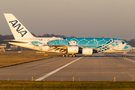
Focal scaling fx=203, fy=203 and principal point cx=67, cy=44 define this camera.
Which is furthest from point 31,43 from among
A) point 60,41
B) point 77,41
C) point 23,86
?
point 23,86

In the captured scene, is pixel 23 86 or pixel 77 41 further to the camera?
pixel 77 41

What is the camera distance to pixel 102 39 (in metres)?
52.9

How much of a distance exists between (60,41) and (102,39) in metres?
11.0

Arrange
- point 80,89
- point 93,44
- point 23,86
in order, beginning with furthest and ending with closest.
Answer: point 93,44
point 23,86
point 80,89

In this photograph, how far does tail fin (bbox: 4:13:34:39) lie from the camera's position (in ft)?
171

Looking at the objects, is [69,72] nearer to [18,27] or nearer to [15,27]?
[18,27]

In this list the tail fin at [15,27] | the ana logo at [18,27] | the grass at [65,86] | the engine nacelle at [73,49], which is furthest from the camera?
the ana logo at [18,27]

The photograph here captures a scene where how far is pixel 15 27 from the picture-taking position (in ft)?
172

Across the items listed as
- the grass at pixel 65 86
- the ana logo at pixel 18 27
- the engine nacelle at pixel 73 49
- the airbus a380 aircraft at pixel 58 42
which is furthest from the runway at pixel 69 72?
the ana logo at pixel 18 27

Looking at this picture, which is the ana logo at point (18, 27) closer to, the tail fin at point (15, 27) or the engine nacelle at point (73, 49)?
the tail fin at point (15, 27)

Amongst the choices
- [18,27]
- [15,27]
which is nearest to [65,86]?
[18,27]

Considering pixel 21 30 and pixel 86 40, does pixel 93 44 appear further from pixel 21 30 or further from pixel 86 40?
pixel 21 30

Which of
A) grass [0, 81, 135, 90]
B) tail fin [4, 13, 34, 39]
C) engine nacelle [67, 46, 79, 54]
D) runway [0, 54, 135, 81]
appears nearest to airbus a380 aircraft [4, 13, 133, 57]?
tail fin [4, 13, 34, 39]

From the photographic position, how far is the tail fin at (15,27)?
52.2 metres
